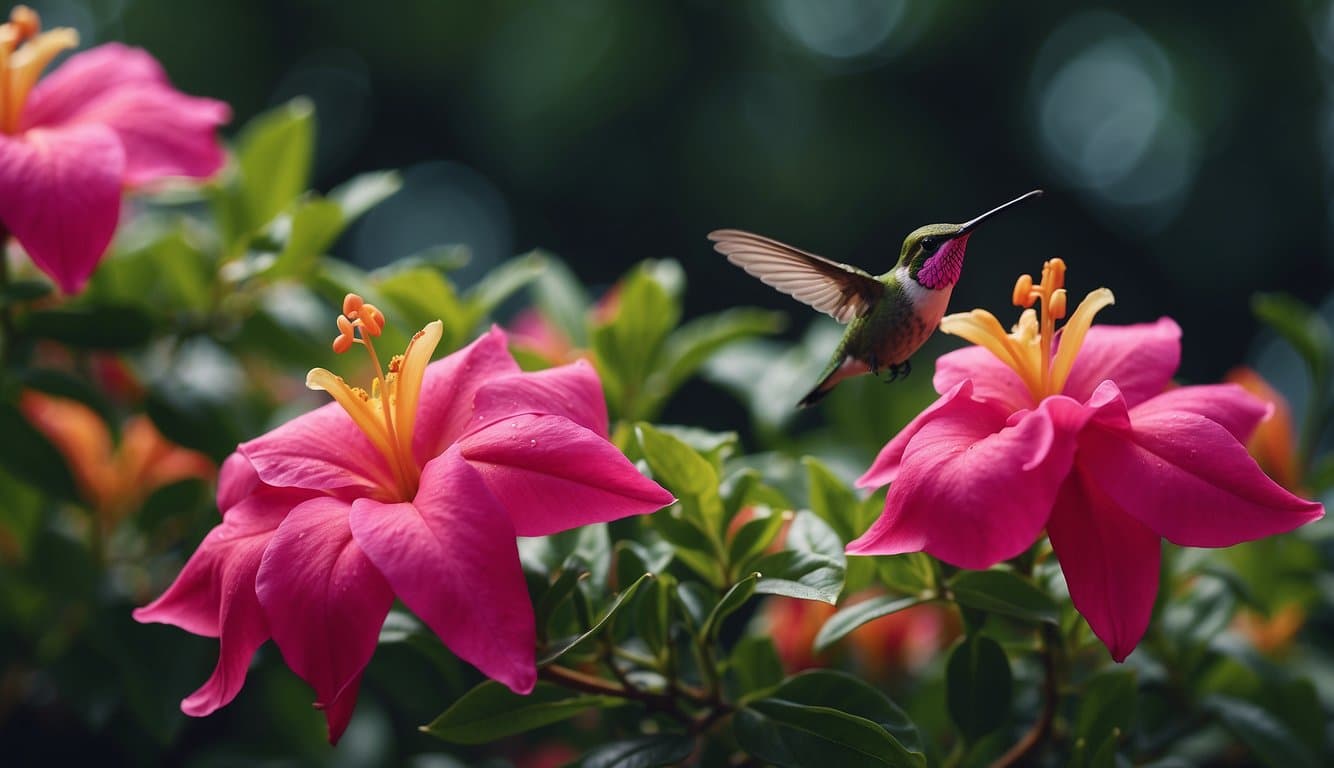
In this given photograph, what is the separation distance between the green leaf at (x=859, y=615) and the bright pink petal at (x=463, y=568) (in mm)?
158

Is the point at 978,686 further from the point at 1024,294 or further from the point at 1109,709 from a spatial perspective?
the point at 1024,294

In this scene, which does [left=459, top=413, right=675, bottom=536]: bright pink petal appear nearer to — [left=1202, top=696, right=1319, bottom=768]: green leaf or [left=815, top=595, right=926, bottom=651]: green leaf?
[left=815, top=595, right=926, bottom=651]: green leaf

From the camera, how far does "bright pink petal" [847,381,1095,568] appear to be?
1.31 ft

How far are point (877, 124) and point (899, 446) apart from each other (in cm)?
203

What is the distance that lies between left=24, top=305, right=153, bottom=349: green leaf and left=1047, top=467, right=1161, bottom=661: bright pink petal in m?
0.52

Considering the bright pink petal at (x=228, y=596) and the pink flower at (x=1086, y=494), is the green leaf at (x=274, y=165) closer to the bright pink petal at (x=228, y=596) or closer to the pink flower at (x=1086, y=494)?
the bright pink petal at (x=228, y=596)

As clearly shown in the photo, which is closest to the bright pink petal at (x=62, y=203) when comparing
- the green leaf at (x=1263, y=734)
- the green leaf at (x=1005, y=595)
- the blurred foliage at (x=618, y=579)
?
the blurred foliage at (x=618, y=579)

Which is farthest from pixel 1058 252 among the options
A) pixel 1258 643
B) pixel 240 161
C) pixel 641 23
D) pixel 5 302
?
pixel 5 302

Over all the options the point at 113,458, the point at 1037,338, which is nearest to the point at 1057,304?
the point at 1037,338

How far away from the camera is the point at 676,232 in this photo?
2.54m

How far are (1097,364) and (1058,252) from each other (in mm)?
2132

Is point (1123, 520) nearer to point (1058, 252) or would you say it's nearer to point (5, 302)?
point (5, 302)

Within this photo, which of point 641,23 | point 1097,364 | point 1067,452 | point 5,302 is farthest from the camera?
point 641,23

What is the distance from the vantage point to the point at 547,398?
474 mm
